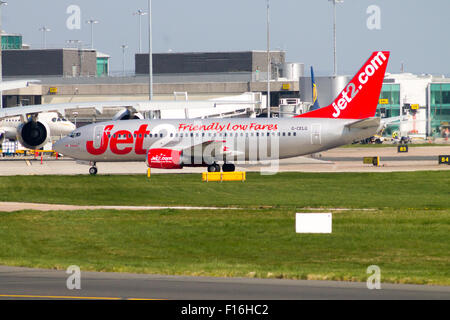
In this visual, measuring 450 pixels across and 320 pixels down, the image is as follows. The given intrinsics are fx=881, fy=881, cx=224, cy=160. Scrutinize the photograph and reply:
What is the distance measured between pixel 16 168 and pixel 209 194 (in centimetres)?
2621

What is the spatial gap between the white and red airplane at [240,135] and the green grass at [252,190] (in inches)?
93.7

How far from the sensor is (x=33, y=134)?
53969 mm

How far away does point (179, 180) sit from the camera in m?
53.4

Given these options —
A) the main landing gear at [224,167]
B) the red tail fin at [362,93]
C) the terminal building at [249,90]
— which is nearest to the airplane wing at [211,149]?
the main landing gear at [224,167]

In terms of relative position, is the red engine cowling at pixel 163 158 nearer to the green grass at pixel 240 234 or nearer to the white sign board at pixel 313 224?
the green grass at pixel 240 234

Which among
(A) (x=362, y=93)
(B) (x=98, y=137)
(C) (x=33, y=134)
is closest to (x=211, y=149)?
(B) (x=98, y=137)

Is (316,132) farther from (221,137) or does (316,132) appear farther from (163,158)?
(163,158)

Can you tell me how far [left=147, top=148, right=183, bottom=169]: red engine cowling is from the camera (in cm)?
5803

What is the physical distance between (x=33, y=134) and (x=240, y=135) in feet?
45.1

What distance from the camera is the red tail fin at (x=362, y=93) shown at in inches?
2290

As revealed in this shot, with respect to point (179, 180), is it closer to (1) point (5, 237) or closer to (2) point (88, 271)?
(1) point (5, 237)

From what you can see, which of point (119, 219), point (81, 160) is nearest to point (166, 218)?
point (119, 219)

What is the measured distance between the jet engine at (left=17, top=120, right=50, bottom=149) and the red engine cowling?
725cm

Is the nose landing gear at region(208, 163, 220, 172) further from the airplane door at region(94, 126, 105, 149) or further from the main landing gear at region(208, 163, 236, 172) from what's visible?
the airplane door at region(94, 126, 105, 149)
